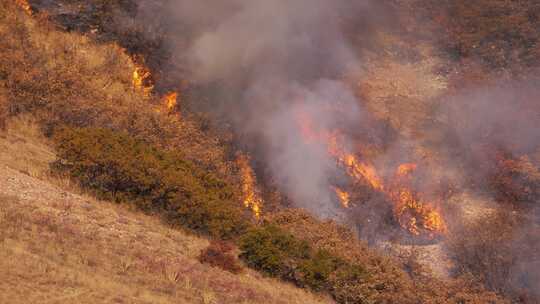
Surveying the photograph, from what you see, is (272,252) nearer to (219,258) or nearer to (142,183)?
(219,258)

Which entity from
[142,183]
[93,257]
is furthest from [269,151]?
[93,257]

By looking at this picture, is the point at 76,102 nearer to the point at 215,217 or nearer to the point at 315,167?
the point at 215,217

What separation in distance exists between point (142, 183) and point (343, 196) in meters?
9.31

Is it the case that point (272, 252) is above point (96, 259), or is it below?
above

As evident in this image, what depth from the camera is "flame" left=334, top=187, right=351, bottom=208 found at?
2145 centimetres

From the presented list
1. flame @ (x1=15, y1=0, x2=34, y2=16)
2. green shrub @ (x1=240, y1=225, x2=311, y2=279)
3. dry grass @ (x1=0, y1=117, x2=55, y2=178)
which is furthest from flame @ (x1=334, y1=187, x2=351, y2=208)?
flame @ (x1=15, y1=0, x2=34, y2=16)

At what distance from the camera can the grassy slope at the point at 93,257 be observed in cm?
856

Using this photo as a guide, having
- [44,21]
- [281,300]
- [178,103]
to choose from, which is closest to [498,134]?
[178,103]

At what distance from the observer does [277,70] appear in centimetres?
2719

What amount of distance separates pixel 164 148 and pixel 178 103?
4.06 metres

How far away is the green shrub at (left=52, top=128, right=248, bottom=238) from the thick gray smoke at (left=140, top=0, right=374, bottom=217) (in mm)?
6755

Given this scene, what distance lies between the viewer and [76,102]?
19.2 m

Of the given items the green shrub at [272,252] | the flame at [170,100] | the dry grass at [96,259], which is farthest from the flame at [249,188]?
the dry grass at [96,259]

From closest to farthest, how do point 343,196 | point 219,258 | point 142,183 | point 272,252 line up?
point 219,258 → point 272,252 → point 142,183 → point 343,196
